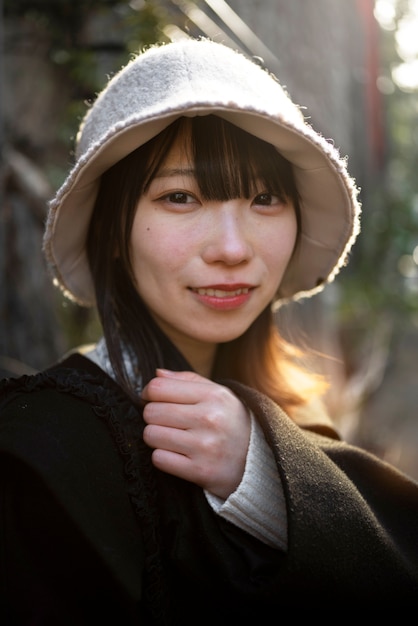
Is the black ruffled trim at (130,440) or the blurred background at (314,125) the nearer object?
the black ruffled trim at (130,440)

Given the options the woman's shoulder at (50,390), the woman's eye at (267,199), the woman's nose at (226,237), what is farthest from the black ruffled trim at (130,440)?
the woman's eye at (267,199)

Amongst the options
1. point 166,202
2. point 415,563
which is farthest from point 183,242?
point 415,563

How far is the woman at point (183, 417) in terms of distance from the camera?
133 centimetres

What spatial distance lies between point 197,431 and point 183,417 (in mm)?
43

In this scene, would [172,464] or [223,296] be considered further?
[223,296]

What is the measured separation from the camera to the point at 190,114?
1625 millimetres

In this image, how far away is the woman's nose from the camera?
165cm

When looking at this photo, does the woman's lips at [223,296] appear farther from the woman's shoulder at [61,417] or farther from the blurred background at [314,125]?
the blurred background at [314,125]

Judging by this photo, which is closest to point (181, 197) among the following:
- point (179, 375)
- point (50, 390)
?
point (179, 375)

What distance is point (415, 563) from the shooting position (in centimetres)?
166

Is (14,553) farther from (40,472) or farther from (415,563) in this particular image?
(415,563)

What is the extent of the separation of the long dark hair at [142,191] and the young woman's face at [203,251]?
0.03m

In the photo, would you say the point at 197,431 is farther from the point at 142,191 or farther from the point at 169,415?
the point at 142,191

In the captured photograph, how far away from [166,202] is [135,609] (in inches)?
34.9
